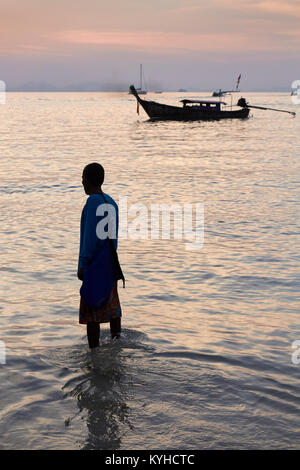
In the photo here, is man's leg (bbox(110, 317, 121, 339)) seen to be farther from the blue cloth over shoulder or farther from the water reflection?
the blue cloth over shoulder

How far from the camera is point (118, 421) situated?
13.0 feet

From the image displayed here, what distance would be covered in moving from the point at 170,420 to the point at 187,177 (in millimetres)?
16035

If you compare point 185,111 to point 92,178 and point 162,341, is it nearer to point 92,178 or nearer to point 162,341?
point 162,341

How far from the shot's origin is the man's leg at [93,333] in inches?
194

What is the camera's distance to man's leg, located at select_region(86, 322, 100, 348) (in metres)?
4.92

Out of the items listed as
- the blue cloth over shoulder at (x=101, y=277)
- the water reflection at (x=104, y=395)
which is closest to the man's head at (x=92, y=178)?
the blue cloth over shoulder at (x=101, y=277)

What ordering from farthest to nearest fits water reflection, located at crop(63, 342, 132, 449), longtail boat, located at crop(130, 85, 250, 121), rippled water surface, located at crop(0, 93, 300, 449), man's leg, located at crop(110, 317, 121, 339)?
longtail boat, located at crop(130, 85, 250, 121) < man's leg, located at crop(110, 317, 121, 339) < rippled water surface, located at crop(0, 93, 300, 449) < water reflection, located at crop(63, 342, 132, 449)

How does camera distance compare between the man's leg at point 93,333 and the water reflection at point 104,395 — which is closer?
the water reflection at point 104,395

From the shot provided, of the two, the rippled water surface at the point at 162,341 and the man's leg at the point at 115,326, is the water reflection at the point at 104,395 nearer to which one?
the rippled water surface at the point at 162,341

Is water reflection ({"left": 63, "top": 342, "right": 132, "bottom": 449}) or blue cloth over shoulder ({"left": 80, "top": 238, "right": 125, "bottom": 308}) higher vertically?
blue cloth over shoulder ({"left": 80, "top": 238, "right": 125, "bottom": 308})

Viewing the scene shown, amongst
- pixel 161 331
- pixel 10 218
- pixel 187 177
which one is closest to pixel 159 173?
pixel 187 177

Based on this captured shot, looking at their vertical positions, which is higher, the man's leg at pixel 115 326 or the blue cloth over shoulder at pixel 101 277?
the blue cloth over shoulder at pixel 101 277

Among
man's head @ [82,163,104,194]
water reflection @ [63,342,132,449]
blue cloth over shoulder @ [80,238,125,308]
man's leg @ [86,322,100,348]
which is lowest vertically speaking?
water reflection @ [63,342,132,449]

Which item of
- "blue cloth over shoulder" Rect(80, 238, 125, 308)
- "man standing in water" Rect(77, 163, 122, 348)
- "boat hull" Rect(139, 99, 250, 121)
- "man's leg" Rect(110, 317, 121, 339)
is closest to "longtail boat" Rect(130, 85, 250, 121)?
"boat hull" Rect(139, 99, 250, 121)
